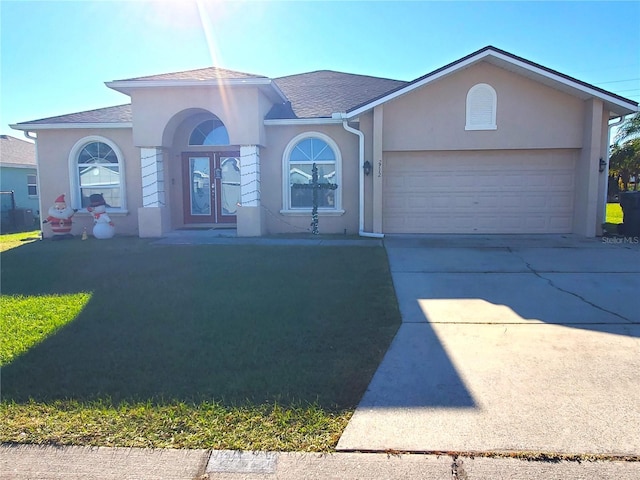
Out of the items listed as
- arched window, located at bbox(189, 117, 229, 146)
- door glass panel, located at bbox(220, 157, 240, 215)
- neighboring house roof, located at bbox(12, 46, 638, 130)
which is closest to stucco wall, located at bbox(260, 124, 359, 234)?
neighboring house roof, located at bbox(12, 46, 638, 130)

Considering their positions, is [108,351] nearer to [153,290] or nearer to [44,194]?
[153,290]

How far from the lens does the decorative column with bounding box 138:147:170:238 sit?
13.7 meters

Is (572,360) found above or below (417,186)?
below

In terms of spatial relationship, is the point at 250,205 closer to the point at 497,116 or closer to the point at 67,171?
the point at 67,171

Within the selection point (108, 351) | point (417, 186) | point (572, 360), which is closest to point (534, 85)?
point (417, 186)

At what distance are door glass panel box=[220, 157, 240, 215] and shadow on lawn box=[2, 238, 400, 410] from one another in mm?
5912

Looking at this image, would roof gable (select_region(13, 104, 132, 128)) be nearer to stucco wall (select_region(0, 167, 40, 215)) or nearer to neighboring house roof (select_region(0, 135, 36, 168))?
neighboring house roof (select_region(0, 135, 36, 168))

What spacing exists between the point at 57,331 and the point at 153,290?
191 cm

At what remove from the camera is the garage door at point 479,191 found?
512 inches

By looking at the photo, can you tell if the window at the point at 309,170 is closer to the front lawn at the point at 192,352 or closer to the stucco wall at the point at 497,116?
the stucco wall at the point at 497,116

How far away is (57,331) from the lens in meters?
5.61

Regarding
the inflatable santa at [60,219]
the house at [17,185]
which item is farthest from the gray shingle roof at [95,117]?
the house at [17,185]

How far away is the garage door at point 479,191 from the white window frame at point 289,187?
1329 millimetres

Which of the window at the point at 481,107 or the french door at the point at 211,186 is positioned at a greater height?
the window at the point at 481,107
